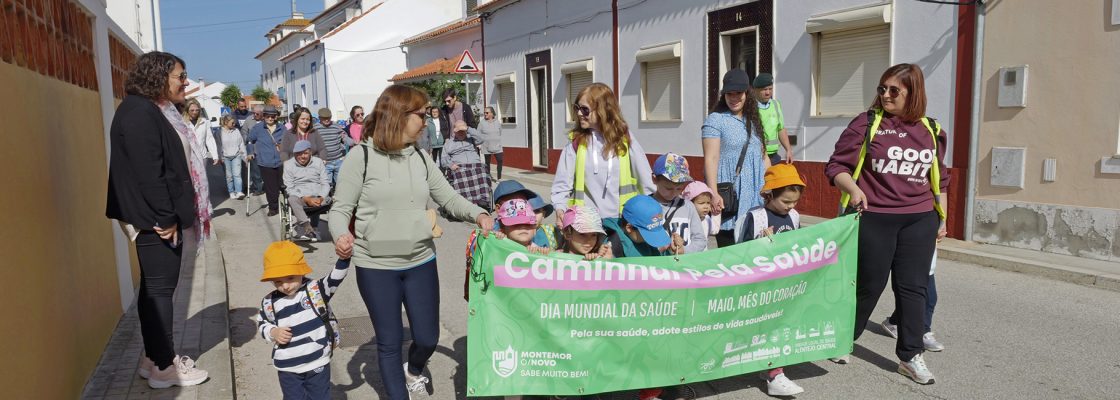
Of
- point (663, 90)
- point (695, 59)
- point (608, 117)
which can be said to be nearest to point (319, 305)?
point (608, 117)

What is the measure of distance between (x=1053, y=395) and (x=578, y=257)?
2818 millimetres

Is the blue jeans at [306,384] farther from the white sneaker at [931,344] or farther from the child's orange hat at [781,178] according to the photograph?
the white sneaker at [931,344]

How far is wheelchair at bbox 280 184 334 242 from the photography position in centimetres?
1017

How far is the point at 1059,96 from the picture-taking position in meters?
8.23

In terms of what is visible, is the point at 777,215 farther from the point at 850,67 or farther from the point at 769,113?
the point at 850,67

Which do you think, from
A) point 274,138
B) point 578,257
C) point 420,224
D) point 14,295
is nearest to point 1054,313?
point 578,257

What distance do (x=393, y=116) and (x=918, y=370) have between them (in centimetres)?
325

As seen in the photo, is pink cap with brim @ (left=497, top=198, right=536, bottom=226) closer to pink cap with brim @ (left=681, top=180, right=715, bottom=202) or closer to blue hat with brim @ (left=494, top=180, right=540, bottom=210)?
blue hat with brim @ (left=494, top=180, right=540, bottom=210)

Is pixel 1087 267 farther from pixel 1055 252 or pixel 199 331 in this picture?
pixel 199 331

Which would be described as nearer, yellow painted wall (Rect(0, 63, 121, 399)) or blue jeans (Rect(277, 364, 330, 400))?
yellow painted wall (Rect(0, 63, 121, 399))

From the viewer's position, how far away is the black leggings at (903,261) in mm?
4625

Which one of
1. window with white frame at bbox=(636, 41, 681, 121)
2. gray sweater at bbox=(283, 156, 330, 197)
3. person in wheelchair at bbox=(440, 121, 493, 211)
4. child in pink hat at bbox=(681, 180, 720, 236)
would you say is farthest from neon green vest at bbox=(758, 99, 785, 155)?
window with white frame at bbox=(636, 41, 681, 121)

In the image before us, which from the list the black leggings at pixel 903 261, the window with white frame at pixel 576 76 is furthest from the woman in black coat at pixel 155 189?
the window with white frame at pixel 576 76

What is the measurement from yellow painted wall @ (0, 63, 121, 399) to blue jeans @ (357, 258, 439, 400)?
1434 mm
